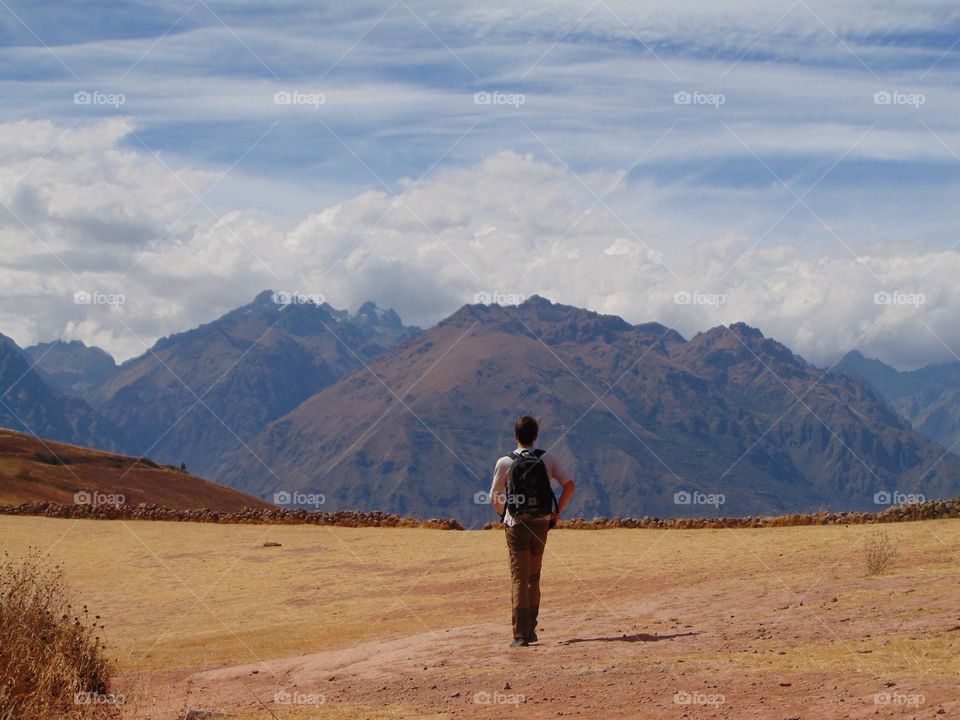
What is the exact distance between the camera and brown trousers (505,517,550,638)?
1331 cm

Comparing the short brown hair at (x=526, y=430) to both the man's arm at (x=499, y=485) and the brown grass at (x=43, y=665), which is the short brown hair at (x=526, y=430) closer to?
the man's arm at (x=499, y=485)

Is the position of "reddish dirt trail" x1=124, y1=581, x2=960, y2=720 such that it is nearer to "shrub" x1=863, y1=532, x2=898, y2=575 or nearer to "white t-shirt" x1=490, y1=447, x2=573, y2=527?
"shrub" x1=863, y1=532, x2=898, y2=575

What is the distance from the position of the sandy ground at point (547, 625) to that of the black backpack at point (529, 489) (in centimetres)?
176

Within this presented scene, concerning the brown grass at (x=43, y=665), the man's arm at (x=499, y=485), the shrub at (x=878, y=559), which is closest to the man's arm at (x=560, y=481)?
the man's arm at (x=499, y=485)

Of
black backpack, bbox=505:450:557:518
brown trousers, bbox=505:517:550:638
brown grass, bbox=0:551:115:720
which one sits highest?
black backpack, bbox=505:450:557:518

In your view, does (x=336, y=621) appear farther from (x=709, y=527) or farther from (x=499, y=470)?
(x=709, y=527)

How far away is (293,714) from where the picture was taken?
38.0ft

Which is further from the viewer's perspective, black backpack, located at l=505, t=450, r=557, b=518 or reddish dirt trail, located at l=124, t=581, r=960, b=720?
black backpack, located at l=505, t=450, r=557, b=518

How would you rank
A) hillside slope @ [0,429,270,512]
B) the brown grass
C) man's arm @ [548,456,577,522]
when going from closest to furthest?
the brown grass < man's arm @ [548,456,577,522] < hillside slope @ [0,429,270,512]

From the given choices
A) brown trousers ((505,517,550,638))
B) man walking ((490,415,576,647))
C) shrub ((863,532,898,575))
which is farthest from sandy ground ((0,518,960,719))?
man walking ((490,415,576,647))

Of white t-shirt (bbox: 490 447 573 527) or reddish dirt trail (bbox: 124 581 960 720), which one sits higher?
white t-shirt (bbox: 490 447 573 527)

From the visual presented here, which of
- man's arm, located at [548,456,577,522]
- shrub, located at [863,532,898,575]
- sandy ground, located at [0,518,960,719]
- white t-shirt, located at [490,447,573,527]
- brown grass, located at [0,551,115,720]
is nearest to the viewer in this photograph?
brown grass, located at [0,551,115,720]

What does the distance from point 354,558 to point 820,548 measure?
11.1 metres

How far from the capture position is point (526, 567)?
44.0 feet
